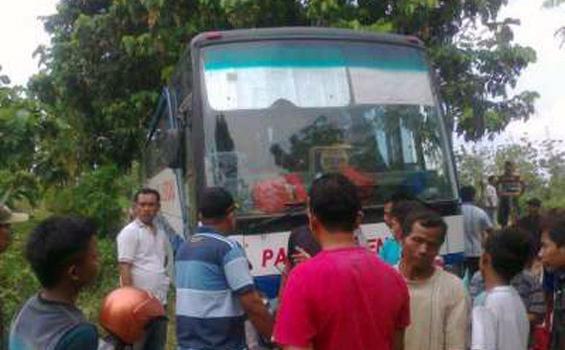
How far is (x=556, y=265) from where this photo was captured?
4145mm

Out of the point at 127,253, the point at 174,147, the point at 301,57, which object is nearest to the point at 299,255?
the point at 127,253

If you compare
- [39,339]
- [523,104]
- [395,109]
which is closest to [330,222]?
[39,339]

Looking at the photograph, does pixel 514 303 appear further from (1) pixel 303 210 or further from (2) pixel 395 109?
(2) pixel 395 109

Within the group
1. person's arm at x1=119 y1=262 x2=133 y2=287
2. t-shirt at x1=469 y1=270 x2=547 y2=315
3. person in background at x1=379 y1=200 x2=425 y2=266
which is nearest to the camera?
t-shirt at x1=469 y1=270 x2=547 y2=315

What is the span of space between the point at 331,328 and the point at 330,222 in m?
0.38

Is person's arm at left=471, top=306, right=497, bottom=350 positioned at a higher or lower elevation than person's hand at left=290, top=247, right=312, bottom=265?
lower

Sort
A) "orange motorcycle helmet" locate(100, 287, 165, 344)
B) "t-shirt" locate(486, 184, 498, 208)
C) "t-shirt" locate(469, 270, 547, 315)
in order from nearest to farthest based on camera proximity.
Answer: "orange motorcycle helmet" locate(100, 287, 165, 344) → "t-shirt" locate(469, 270, 547, 315) → "t-shirt" locate(486, 184, 498, 208)

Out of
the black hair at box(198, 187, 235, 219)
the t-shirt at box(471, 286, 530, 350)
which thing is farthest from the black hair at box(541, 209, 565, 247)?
the black hair at box(198, 187, 235, 219)

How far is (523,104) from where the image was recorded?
1400cm

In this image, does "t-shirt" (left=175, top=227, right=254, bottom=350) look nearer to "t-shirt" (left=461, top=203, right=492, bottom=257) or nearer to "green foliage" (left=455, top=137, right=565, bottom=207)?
"t-shirt" (left=461, top=203, right=492, bottom=257)

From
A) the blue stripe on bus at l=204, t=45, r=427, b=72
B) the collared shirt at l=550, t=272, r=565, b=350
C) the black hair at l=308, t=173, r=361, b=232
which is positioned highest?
the blue stripe on bus at l=204, t=45, r=427, b=72

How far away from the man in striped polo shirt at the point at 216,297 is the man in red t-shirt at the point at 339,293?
4.43 feet

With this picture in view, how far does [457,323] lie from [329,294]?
0.89 meters

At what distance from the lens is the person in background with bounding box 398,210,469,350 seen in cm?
364
